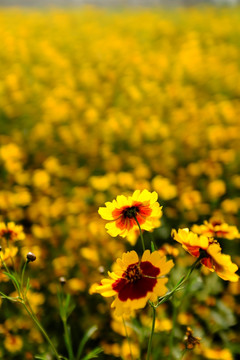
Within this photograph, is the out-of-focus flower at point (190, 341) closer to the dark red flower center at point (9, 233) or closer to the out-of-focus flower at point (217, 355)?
the dark red flower center at point (9, 233)

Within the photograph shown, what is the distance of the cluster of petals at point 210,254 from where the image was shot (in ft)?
2.15

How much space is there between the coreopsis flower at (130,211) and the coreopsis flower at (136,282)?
0.07 m

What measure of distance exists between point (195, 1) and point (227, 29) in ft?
21.3

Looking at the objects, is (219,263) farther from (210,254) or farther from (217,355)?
(217,355)

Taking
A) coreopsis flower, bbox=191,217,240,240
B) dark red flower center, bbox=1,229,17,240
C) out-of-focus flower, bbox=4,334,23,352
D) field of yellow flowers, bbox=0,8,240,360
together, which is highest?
coreopsis flower, bbox=191,217,240,240

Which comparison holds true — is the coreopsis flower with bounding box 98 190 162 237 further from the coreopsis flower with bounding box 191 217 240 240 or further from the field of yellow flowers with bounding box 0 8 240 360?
the coreopsis flower with bounding box 191 217 240 240

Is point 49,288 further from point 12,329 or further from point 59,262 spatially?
point 12,329

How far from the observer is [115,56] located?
14.5ft

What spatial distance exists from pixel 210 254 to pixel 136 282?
0.13 metres

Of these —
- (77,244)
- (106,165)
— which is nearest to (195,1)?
(106,165)

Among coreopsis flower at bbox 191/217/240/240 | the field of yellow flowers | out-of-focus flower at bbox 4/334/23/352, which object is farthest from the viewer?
the field of yellow flowers

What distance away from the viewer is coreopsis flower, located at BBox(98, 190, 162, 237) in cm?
73

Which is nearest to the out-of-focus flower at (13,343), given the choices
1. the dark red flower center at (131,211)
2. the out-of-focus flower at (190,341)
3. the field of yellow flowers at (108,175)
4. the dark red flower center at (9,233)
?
the field of yellow flowers at (108,175)

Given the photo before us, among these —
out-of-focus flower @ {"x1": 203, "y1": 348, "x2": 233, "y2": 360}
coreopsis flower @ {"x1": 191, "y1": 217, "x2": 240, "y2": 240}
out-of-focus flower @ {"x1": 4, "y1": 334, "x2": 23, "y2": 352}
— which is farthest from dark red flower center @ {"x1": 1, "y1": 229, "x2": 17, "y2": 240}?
out-of-focus flower @ {"x1": 203, "y1": 348, "x2": 233, "y2": 360}
